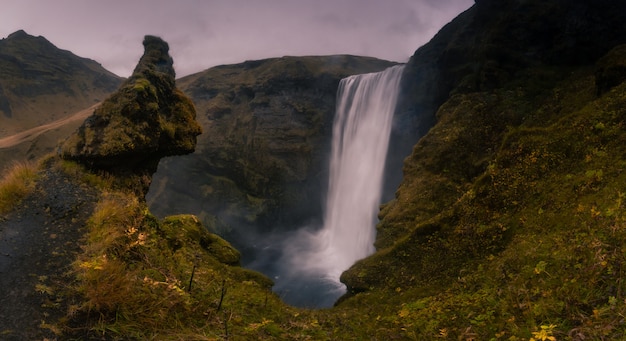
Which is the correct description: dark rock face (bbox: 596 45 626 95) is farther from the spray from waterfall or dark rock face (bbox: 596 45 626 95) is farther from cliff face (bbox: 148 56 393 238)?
cliff face (bbox: 148 56 393 238)

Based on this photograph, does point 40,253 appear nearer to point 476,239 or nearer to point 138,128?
point 138,128

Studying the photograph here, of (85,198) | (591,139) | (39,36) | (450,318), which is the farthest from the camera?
(39,36)

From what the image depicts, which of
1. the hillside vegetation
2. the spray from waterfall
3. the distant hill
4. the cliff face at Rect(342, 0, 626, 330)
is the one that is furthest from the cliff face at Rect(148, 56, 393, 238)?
the distant hill

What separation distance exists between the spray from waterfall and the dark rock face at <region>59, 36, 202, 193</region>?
19.2 metres

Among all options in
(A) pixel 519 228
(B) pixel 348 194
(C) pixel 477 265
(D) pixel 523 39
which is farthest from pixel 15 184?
(B) pixel 348 194

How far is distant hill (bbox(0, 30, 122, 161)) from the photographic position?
103438mm

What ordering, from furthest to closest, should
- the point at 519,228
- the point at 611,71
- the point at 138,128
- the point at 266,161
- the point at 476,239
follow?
Result: the point at 266,161 < the point at 138,128 < the point at 611,71 < the point at 476,239 < the point at 519,228

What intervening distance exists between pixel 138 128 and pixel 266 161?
41867mm

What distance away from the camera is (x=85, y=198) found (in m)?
7.53

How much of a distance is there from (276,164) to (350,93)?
1705 cm

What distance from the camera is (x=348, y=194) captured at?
128ft

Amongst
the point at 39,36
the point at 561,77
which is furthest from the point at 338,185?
the point at 39,36

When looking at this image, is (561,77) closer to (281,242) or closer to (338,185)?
(338,185)

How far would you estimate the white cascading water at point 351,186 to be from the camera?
33156 millimetres
